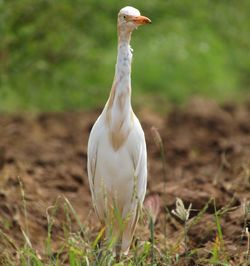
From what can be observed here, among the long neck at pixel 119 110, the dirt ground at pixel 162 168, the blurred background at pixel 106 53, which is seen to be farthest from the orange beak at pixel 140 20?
the blurred background at pixel 106 53

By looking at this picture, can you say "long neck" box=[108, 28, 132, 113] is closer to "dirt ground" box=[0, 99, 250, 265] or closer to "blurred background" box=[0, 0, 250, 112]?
"dirt ground" box=[0, 99, 250, 265]

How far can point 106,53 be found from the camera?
45.6ft

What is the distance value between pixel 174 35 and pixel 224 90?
3.92ft

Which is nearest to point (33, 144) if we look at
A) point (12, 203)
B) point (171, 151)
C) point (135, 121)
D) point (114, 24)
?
point (171, 151)

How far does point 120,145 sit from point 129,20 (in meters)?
0.71

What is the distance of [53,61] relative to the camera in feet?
34.2

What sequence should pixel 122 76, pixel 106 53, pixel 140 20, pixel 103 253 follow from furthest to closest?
pixel 106 53 < pixel 122 76 < pixel 140 20 < pixel 103 253

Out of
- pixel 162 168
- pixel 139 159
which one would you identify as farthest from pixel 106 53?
pixel 139 159

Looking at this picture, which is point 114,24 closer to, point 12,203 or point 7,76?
point 7,76

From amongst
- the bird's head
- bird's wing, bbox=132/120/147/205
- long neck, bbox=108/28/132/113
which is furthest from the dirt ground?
the bird's head

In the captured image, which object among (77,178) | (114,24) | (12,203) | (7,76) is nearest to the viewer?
(12,203)

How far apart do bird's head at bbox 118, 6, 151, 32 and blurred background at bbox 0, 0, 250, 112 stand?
3.14 meters

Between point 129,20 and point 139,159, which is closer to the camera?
point 129,20

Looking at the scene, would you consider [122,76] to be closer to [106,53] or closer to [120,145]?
[120,145]
